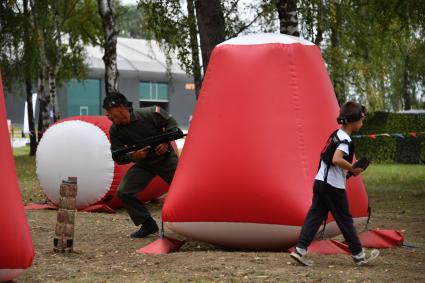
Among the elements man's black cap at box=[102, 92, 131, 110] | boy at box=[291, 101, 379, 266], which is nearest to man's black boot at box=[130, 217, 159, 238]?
man's black cap at box=[102, 92, 131, 110]

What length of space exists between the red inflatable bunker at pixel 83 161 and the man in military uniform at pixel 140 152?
2.76 metres

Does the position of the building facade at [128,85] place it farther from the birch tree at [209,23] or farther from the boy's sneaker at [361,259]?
the boy's sneaker at [361,259]

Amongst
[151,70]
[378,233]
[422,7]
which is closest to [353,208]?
[378,233]

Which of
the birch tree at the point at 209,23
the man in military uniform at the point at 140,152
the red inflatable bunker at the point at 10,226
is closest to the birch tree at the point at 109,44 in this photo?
the birch tree at the point at 209,23

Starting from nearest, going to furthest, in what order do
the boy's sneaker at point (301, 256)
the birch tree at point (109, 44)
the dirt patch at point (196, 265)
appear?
the dirt patch at point (196, 265), the boy's sneaker at point (301, 256), the birch tree at point (109, 44)

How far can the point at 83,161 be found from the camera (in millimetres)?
12383

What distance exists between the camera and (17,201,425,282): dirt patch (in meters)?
6.68

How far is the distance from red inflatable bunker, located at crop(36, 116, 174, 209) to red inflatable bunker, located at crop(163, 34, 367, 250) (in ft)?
13.3

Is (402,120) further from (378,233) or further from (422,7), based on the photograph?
(378,233)

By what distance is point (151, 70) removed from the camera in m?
63.4

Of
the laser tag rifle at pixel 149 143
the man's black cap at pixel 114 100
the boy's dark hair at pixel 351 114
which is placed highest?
the man's black cap at pixel 114 100

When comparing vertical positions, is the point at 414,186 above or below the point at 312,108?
below

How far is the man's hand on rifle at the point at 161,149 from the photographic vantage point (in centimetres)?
934

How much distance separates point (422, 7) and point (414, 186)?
4823mm
